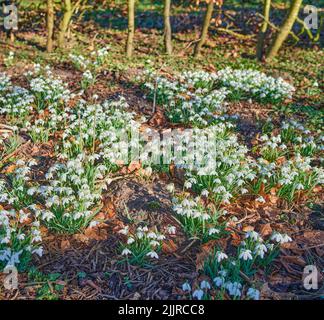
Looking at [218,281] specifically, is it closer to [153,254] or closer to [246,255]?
[246,255]

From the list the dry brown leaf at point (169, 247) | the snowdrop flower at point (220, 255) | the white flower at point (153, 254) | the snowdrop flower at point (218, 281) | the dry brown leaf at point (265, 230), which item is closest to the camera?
the snowdrop flower at point (218, 281)

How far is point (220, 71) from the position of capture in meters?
7.39

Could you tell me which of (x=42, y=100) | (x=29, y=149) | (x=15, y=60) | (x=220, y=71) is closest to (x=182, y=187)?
(x=29, y=149)

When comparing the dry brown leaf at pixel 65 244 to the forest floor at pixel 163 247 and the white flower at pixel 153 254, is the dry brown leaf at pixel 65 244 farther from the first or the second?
the white flower at pixel 153 254

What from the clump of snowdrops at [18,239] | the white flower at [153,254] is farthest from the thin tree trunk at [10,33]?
the white flower at [153,254]

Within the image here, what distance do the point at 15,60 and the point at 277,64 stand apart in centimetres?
494

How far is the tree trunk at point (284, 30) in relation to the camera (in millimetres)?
8102

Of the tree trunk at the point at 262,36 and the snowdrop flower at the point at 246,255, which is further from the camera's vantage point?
the tree trunk at the point at 262,36

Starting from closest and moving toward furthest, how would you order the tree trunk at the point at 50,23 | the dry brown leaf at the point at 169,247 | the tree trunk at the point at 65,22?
1. the dry brown leaf at the point at 169,247
2. the tree trunk at the point at 50,23
3. the tree trunk at the point at 65,22

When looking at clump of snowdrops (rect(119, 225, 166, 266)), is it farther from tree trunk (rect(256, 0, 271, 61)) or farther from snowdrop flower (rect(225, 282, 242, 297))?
tree trunk (rect(256, 0, 271, 61))

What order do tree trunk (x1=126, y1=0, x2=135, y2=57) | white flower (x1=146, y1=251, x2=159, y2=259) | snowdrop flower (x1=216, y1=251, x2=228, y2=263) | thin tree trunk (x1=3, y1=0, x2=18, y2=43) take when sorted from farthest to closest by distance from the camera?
thin tree trunk (x1=3, y1=0, x2=18, y2=43) < tree trunk (x1=126, y1=0, x2=135, y2=57) < white flower (x1=146, y1=251, x2=159, y2=259) < snowdrop flower (x1=216, y1=251, x2=228, y2=263)

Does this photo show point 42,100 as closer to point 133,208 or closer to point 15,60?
point 15,60

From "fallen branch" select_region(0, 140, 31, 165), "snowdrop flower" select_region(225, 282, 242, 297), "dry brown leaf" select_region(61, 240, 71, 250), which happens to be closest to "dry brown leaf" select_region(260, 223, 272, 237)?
"snowdrop flower" select_region(225, 282, 242, 297)

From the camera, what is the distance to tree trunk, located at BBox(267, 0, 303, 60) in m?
8.10
